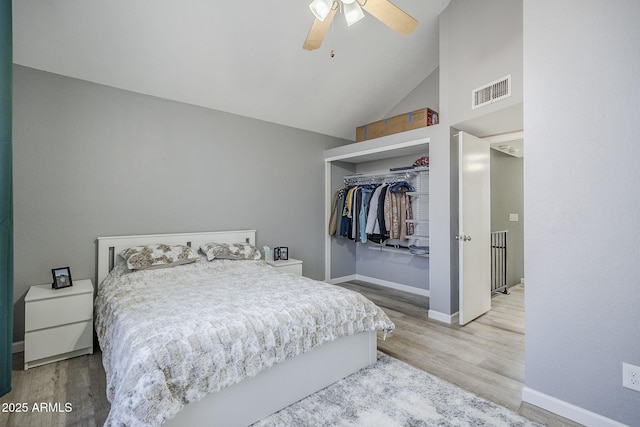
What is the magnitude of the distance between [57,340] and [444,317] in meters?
3.52

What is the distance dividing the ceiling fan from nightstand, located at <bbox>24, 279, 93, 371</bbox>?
8.93 ft

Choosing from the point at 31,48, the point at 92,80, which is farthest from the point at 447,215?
the point at 31,48

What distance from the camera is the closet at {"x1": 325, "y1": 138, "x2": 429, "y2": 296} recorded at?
4035mm

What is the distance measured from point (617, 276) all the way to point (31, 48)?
4403mm

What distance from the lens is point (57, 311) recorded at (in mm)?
2295

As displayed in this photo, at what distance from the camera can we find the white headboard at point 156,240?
283 centimetres

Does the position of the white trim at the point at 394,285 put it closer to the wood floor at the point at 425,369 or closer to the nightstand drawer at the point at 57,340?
the wood floor at the point at 425,369

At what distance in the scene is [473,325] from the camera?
312 cm

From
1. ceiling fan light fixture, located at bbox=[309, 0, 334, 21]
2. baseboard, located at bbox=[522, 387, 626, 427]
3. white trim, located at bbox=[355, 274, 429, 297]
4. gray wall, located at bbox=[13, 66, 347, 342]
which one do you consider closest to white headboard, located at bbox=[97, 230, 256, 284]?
gray wall, located at bbox=[13, 66, 347, 342]

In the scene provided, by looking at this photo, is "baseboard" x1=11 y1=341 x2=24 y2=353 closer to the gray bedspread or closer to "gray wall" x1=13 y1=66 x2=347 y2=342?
"gray wall" x1=13 y1=66 x2=347 y2=342

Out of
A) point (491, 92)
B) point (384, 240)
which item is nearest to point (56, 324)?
point (384, 240)

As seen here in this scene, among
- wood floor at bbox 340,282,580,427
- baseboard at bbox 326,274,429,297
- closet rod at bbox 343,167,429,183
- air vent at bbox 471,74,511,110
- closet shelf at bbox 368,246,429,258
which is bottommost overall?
wood floor at bbox 340,282,580,427

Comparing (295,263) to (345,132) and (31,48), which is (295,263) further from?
(31,48)

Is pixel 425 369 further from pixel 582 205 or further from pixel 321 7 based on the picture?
pixel 321 7
